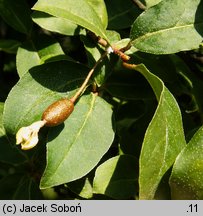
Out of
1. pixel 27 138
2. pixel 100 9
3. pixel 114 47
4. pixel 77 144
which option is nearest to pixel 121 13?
pixel 100 9

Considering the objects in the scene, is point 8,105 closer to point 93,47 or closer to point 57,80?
point 57,80

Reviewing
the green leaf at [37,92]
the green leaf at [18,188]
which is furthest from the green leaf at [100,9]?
the green leaf at [18,188]

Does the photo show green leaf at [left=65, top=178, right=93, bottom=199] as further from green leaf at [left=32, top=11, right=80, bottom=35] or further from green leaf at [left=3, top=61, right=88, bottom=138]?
green leaf at [left=32, top=11, right=80, bottom=35]

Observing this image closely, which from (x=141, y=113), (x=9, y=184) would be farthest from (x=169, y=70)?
(x=9, y=184)

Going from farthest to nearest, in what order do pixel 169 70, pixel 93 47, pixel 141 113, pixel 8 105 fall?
pixel 141 113
pixel 169 70
pixel 93 47
pixel 8 105

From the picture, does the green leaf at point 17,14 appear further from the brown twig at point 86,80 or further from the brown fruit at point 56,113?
the brown fruit at point 56,113

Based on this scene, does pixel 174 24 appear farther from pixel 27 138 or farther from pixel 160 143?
pixel 27 138
